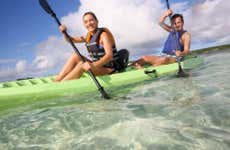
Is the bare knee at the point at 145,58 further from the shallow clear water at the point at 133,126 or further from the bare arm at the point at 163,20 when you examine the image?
the shallow clear water at the point at 133,126

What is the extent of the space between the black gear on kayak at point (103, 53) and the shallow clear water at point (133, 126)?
2.79 meters

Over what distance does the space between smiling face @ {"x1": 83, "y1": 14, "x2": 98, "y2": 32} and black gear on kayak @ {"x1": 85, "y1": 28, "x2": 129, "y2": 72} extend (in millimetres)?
188

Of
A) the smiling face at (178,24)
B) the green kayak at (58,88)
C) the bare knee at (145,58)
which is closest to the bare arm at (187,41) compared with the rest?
the smiling face at (178,24)

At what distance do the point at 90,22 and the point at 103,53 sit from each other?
2.97ft

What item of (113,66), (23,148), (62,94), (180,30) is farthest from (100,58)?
(23,148)

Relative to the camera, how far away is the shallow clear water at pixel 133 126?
9.07 ft

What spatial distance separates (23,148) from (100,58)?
4500 millimetres

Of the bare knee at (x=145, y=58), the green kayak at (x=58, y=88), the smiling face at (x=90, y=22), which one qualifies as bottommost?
the bare knee at (x=145, y=58)

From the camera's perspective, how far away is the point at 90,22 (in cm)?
734

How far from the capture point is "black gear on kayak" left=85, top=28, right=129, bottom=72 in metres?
7.27

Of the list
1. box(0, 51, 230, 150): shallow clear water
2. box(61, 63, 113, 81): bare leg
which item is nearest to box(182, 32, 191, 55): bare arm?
box(61, 63, 113, 81): bare leg

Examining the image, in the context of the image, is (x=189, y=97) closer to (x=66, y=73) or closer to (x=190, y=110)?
(x=190, y=110)

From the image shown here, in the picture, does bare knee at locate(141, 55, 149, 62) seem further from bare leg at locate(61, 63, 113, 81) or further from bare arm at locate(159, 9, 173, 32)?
bare leg at locate(61, 63, 113, 81)

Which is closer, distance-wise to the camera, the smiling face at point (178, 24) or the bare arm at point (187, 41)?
the bare arm at point (187, 41)
